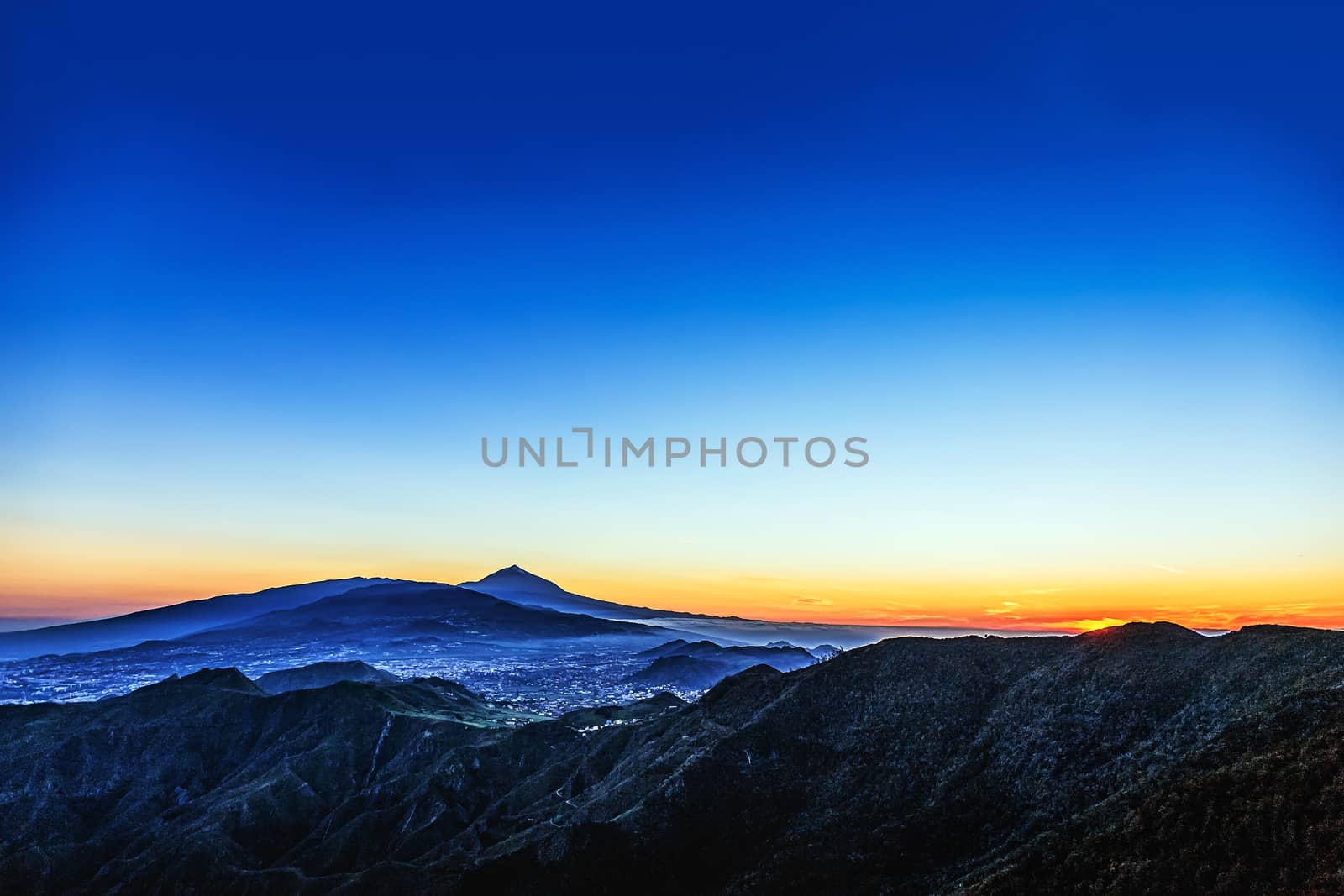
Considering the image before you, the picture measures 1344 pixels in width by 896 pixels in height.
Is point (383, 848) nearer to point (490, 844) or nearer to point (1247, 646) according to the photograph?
point (490, 844)

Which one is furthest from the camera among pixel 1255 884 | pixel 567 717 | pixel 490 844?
pixel 567 717

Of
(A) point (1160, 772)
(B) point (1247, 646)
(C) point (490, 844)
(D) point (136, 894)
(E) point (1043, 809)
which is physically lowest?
(D) point (136, 894)

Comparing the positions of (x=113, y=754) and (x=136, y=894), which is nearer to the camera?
(x=136, y=894)

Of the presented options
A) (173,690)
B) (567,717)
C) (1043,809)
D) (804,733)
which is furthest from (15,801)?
(1043,809)

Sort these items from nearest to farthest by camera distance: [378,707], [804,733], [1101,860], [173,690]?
[1101,860]
[804,733]
[378,707]
[173,690]

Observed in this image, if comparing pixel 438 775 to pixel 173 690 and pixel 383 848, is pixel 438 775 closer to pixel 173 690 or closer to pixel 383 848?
pixel 383 848

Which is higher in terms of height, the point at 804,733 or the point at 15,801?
the point at 804,733

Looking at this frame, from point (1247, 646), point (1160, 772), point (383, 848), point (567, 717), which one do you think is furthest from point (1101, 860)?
point (567, 717)
